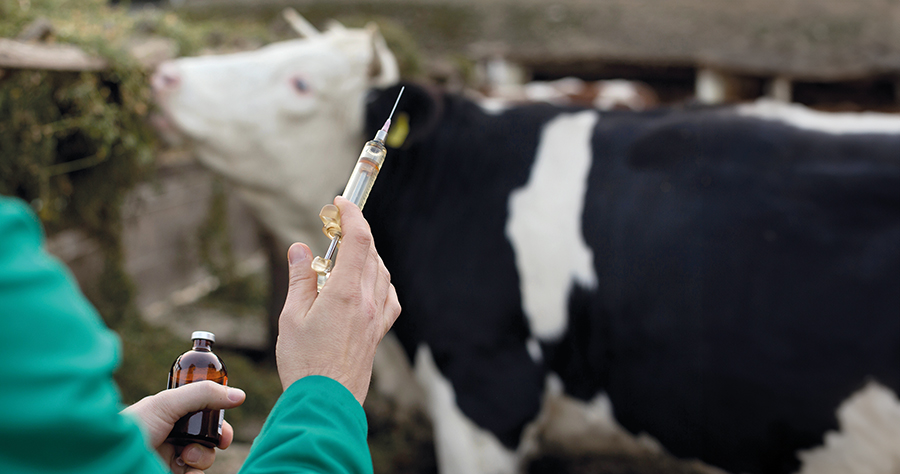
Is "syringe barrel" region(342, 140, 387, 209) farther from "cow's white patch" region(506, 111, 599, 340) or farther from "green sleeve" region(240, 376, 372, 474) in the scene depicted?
"cow's white patch" region(506, 111, 599, 340)

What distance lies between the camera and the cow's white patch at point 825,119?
1.62 m

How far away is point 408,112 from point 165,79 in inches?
30.3

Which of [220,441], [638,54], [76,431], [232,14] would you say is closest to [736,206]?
[220,441]

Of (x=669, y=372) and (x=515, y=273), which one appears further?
(x=515, y=273)

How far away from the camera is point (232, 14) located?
31.7ft

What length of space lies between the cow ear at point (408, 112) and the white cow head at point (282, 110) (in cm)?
15

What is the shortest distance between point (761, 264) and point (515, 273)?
59cm

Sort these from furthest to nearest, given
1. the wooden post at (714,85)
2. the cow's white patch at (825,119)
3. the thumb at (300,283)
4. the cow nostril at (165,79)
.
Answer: the wooden post at (714,85), the cow nostril at (165,79), the cow's white patch at (825,119), the thumb at (300,283)

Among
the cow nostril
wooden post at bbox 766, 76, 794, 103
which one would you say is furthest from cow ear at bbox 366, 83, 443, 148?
wooden post at bbox 766, 76, 794, 103

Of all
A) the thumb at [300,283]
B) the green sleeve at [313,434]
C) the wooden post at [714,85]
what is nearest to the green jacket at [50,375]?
the green sleeve at [313,434]

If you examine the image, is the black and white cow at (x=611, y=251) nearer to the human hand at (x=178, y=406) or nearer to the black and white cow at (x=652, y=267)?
the black and white cow at (x=652, y=267)

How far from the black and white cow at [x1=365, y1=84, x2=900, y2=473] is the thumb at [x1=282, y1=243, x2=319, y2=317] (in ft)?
3.78

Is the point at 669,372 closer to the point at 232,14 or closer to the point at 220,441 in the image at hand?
the point at 220,441

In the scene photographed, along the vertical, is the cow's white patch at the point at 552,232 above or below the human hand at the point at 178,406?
below
